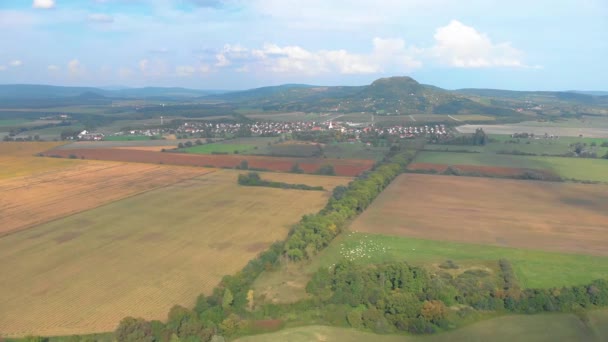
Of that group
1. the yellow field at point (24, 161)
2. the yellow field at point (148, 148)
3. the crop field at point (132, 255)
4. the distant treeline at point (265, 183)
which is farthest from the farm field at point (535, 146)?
the yellow field at point (24, 161)

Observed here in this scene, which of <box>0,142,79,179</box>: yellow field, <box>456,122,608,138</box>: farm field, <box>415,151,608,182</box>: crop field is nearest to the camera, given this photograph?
<box>415,151,608,182</box>: crop field

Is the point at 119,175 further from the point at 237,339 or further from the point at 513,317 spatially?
the point at 513,317

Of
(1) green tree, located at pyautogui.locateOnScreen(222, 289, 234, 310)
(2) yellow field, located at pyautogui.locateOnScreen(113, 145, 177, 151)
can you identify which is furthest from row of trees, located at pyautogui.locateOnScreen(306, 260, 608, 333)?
(2) yellow field, located at pyautogui.locateOnScreen(113, 145, 177, 151)

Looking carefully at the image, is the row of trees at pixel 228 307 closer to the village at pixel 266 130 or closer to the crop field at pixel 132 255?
the crop field at pixel 132 255

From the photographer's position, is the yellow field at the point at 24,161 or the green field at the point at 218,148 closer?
the yellow field at the point at 24,161

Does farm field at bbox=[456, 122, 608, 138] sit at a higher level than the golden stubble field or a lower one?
higher

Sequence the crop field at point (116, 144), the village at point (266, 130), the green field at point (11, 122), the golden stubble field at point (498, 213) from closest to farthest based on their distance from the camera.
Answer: the golden stubble field at point (498, 213)
the crop field at point (116, 144)
the village at point (266, 130)
the green field at point (11, 122)

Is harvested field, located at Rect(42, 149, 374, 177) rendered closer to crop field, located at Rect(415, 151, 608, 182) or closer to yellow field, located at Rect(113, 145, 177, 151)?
yellow field, located at Rect(113, 145, 177, 151)

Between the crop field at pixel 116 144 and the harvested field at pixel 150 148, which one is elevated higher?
the crop field at pixel 116 144
